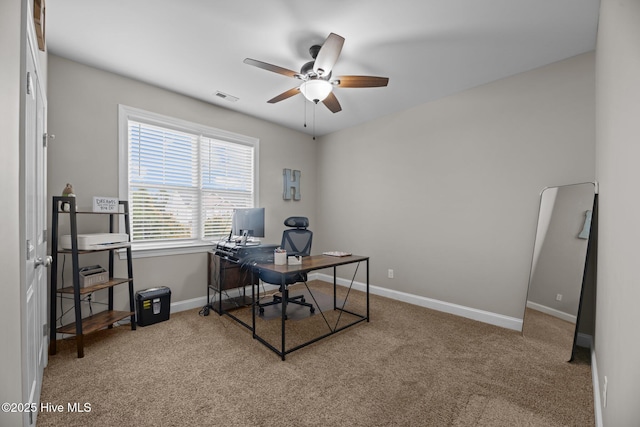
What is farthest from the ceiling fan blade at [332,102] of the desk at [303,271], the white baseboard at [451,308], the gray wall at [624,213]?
the white baseboard at [451,308]

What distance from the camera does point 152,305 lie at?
3.08 meters

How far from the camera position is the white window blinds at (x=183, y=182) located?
11.0 feet

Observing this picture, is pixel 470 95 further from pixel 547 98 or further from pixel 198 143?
pixel 198 143

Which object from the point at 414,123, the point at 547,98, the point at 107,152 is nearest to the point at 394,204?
the point at 414,123

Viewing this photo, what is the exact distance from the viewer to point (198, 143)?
3848 mm

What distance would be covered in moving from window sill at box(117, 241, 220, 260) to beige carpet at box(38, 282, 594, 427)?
83 centimetres

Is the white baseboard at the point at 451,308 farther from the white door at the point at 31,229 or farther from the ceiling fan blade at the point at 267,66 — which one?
the white door at the point at 31,229

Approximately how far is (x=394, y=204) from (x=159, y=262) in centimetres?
332

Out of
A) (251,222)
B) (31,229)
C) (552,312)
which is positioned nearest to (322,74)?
(251,222)

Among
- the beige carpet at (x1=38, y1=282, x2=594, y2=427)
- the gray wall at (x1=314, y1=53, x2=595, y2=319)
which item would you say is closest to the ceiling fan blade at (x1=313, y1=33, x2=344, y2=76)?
the gray wall at (x1=314, y1=53, x2=595, y2=319)

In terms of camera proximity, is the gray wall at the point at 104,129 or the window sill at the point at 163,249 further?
the window sill at the point at 163,249

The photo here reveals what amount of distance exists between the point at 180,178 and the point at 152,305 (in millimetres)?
1622

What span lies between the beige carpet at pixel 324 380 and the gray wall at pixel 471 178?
2.76ft

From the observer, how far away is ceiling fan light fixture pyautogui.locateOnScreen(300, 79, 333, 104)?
7.91ft
